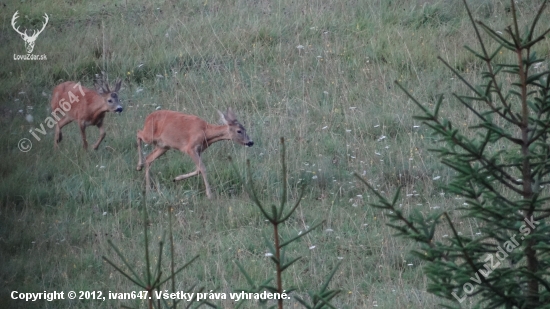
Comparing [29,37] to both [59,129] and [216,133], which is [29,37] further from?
[216,133]

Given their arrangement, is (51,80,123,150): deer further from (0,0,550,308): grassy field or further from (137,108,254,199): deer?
(137,108,254,199): deer

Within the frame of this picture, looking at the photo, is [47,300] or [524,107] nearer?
[524,107]

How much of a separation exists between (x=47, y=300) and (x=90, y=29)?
7.30 meters

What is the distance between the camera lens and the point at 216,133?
28.9ft

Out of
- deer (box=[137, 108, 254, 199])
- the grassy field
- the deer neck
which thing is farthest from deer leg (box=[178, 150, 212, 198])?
the deer neck

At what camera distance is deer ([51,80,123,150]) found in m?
9.48

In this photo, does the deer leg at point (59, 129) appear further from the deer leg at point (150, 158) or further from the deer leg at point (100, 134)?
the deer leg at point (150, 158)

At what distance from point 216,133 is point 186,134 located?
33 centimetres

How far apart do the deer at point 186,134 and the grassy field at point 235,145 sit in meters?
0.23

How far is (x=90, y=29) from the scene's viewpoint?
12664 millimetres

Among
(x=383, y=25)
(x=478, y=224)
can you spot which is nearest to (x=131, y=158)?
(x=478, y=224)

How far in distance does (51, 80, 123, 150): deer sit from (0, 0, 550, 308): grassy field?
22 centimetres

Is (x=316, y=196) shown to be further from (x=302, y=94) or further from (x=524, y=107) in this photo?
(x=524, y=107)

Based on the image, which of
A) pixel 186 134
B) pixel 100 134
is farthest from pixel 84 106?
pixel 186 134
